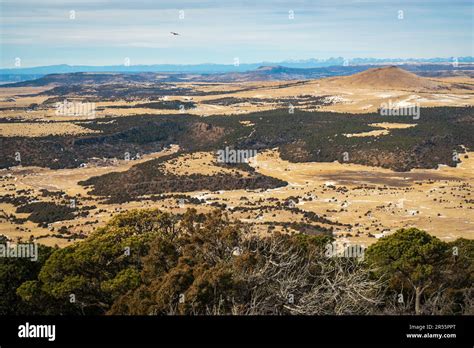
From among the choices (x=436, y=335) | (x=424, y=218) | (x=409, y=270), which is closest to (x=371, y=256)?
(x=409, y=270)

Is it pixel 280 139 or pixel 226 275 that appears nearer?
pixel 226 275

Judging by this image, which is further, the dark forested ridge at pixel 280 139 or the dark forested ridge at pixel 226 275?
the dark forested ridge at pixel 280 139

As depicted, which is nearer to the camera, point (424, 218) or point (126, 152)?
point (424, 218)

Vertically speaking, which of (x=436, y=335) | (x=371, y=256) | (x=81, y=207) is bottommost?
(x=81, y=207)

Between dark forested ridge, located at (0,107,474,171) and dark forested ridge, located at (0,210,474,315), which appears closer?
dark forested ridge, located at (0,210,474,315)

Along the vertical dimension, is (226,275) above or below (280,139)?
above

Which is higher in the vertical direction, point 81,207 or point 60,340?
point 60,340

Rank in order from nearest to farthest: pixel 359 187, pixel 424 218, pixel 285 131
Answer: pixel 424 218 < pixel 359 187 < pixel 285 131

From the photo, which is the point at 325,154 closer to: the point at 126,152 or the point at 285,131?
the point at 285,131

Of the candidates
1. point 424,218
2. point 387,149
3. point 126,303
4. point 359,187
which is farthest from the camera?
point 387,149
